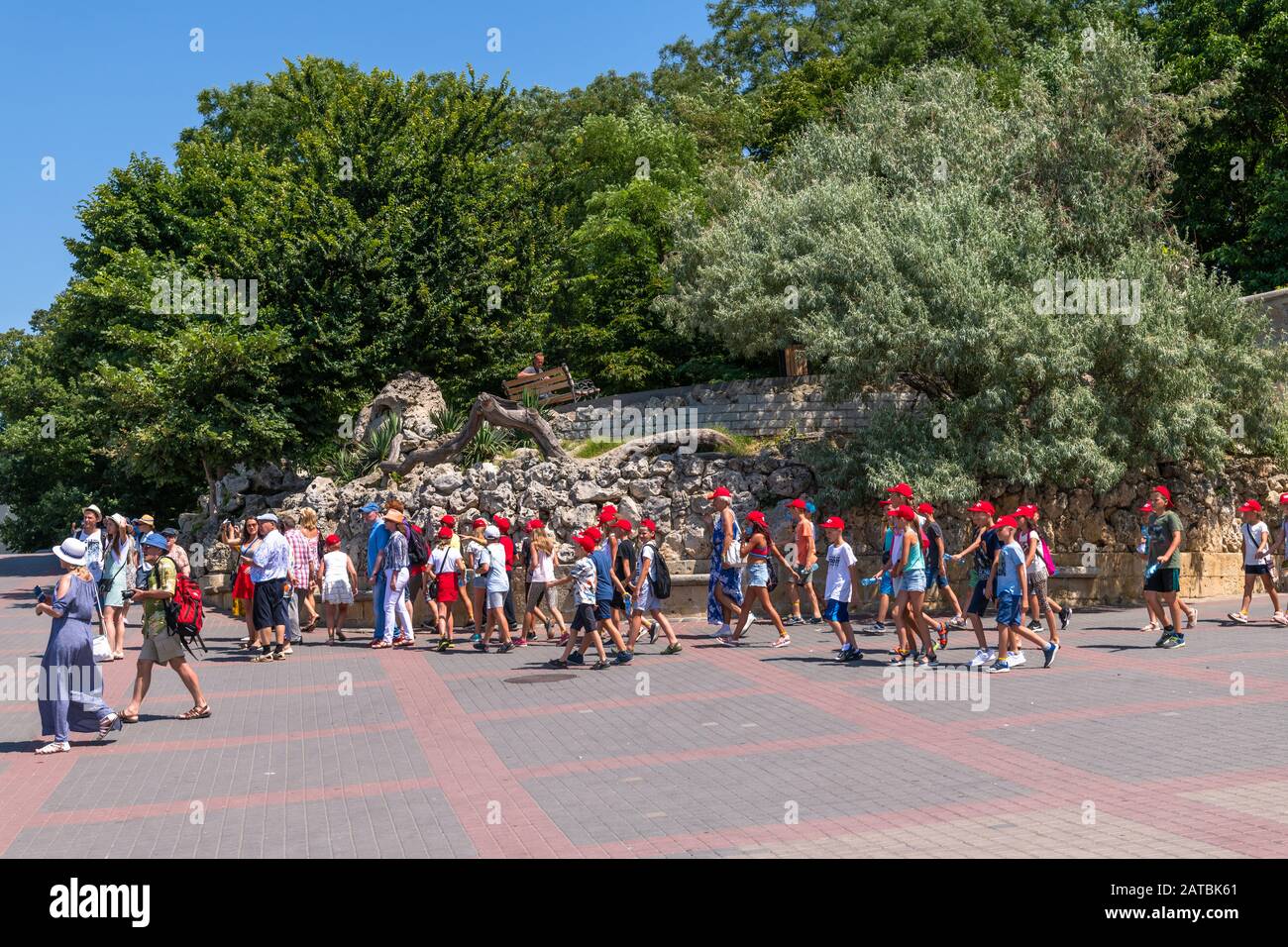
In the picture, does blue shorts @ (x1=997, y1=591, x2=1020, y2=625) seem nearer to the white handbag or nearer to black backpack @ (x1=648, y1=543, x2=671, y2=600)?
black backpack @ (x1=648, y1=543, x2=671, y2=600)

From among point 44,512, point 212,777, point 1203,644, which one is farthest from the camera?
point 44,512

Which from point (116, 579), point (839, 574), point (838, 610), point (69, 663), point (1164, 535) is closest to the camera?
point (69, 663)

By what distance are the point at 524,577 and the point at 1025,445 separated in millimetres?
7306

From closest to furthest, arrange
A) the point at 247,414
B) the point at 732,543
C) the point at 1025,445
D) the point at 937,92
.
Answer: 1. the point at 732,543
2. the point at 1025,445
3. the point at 247,414
4. the point at 937,92

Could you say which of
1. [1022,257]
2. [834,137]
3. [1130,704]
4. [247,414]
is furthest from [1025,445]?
[247,414]

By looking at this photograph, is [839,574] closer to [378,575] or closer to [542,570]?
[542,570]

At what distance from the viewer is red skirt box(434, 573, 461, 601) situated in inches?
603

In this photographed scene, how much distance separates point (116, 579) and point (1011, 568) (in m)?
10.7

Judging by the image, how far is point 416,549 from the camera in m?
16.0

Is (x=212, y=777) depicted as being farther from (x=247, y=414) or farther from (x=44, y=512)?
(x=44, y=512)

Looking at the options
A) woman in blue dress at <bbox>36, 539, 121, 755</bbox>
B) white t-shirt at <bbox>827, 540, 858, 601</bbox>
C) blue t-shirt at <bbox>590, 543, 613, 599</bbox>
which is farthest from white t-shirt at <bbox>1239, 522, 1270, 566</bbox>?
woman in blue dress at <bbox>36, 539, 121, 755</bbox>

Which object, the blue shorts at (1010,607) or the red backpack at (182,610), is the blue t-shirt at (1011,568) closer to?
the blue shorts at (1010,607)

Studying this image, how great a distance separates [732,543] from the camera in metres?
14.7

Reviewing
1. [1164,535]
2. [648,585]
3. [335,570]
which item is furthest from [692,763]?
[335,570]
